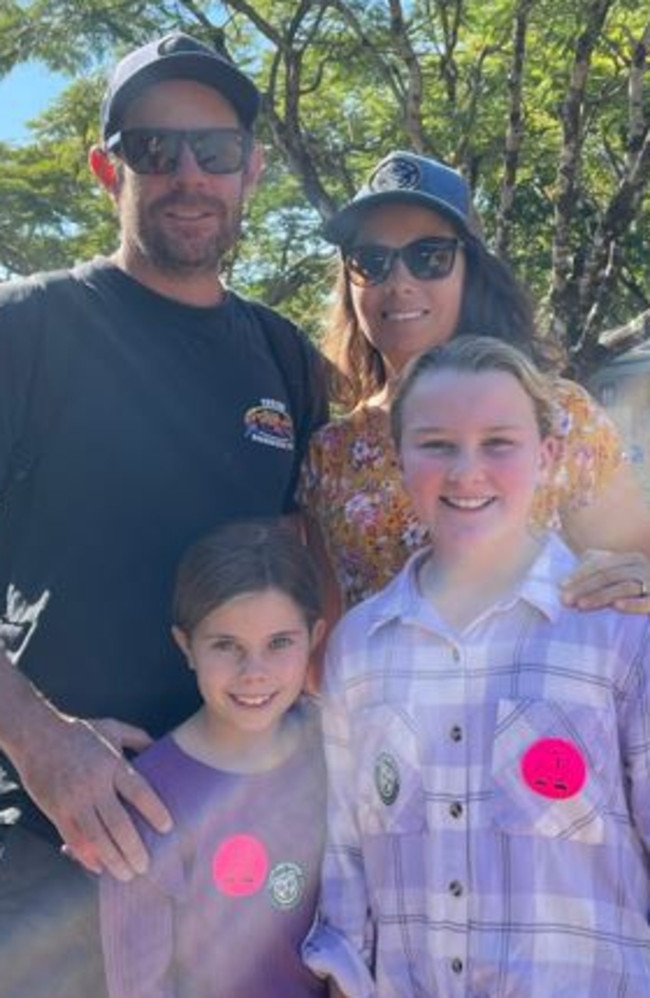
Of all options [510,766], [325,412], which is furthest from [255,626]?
[325,412]

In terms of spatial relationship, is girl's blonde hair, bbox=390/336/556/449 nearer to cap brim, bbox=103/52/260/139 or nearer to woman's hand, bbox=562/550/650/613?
woman's hand, bbox=562/550/650/613

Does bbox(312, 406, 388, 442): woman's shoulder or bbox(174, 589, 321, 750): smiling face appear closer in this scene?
bbox(174, 589, 321, 750): smiling face

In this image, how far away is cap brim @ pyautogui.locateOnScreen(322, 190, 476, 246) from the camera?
2922 mm

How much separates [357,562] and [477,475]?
0.74m

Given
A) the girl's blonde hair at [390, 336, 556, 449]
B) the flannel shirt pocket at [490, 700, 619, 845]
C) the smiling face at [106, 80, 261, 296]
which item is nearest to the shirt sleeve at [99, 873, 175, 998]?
the flannel shirt pocket at [490, 700, 619, 845]

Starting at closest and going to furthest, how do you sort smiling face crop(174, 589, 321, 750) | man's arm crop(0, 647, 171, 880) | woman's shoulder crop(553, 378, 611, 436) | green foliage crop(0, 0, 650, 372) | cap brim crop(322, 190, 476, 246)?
1. man's arm crop(0, 647, 171, 880)
2. smiling face crop(174, 589, 321, 750)
3. woman's shoulder crop(553, 378, 611, 436)
4. cap brim crop(322, 190, 476, 246)
5. green foliage crop(0, 0, 650, 372)

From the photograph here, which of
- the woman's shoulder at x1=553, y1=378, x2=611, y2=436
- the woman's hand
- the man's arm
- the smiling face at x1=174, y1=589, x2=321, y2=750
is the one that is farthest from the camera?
the woman's shoulder at x1=553, y1=378, x2=611, y2=436

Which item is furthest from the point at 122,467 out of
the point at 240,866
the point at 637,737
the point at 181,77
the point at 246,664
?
the point at 637,737

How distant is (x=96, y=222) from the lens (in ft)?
45.0

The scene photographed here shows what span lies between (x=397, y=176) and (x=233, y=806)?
1.51m

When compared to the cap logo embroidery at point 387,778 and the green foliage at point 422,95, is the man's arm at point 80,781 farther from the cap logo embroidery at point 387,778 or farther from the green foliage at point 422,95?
the green foliage at point 422,95

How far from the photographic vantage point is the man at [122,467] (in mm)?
2311

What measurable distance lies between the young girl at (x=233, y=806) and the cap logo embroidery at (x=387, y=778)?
24 cm

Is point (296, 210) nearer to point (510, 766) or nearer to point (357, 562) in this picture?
point (357, 562)
